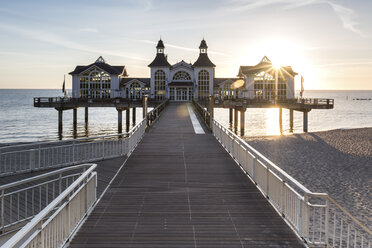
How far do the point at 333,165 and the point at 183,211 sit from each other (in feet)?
55.1

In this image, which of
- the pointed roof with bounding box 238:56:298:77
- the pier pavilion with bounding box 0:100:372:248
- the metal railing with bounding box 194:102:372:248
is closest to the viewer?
the metal railing with bounding box 194:102:372:248

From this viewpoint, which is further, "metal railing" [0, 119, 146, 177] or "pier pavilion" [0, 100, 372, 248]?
"metal railing" [0, 119, 146, 177]

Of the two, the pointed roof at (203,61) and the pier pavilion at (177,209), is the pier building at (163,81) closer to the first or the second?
the pointed roof at (203,61)

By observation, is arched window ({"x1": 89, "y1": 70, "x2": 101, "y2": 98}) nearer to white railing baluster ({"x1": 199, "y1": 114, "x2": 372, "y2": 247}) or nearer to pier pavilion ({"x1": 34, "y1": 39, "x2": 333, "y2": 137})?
pier pavilion ({"x1": 34, "y1": 39, "x2": 333, "y2": 137})

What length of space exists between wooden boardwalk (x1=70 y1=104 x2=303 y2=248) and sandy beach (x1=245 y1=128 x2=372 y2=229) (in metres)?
5.20

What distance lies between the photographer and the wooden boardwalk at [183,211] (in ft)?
20.9

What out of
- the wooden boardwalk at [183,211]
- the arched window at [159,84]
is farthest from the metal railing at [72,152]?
the arched window at [159,84]

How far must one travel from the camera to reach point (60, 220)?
5.82 metres

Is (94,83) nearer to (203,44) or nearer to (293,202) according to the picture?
(203,44)

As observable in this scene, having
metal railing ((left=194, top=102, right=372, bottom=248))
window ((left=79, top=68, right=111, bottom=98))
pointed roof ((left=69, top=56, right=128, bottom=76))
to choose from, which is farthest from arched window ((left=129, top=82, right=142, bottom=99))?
metal railing ((left=194, top=102, right=372, bottom=248))

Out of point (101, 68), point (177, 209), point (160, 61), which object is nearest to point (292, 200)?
point (177, 209)

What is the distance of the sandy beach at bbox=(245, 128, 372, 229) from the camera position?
14.8 metres

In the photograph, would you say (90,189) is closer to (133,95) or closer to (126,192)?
(126,192)

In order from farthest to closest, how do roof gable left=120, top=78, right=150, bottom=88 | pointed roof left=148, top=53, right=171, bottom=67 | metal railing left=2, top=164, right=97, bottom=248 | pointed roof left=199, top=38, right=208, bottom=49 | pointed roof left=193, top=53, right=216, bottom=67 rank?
pointed roof left=199, top=38, right=208, bottom=49
pointed roof left=193, top=53, right=216, bottom=67
pointed roof left=148, top=53, right=171, bottom=67
roof gable left=120, top=78, right=150, bottom=88
metal railing left=2, top=164, right=97, bottom=248
